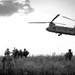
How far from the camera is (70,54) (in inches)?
841

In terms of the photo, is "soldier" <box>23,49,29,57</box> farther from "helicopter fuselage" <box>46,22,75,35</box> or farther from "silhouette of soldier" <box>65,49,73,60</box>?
"helicopter fuselage" <box>46,22,75,35</box>

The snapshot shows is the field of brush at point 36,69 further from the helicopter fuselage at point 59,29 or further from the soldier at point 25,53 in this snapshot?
the helicopter fuselage at point 59,29

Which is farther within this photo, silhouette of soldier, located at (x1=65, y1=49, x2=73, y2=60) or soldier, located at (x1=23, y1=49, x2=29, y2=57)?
soldier, located at (x1=23, y1=49, x2=29, y2=57)

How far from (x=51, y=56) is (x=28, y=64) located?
602 cm

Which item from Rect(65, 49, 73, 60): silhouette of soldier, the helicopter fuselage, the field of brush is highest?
the helicopter fuselage

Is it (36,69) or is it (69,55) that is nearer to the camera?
(36,69)

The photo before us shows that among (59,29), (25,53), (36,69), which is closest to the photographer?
(59,29)

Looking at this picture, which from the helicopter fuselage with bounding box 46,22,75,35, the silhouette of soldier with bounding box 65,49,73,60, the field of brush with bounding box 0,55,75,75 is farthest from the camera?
the silhouette of soldier with bounding box 65,49,73,60

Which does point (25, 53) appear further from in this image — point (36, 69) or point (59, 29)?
point (59, 29)

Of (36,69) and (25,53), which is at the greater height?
(25,53)

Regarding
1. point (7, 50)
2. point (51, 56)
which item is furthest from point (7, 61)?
point (51, 56)

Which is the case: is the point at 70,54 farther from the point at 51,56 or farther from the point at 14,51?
the point at 14,51

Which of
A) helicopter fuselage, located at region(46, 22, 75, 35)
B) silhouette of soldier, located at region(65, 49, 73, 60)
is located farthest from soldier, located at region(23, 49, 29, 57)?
helicopter fuselage, located at region(46, 22, 75, 35)

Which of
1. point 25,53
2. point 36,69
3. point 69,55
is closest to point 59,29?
point 36,69
